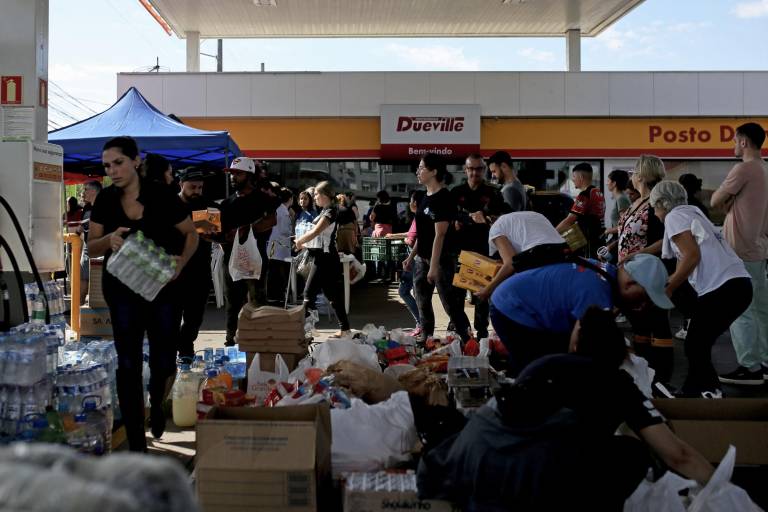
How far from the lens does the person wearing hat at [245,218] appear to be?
762 cm

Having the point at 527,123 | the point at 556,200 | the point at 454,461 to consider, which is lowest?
the point at 454,461

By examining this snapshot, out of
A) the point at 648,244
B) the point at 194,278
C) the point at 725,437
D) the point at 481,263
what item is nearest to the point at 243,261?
the point at 194,278

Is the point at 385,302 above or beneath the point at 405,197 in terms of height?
beneath

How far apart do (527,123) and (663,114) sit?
3.26 metres

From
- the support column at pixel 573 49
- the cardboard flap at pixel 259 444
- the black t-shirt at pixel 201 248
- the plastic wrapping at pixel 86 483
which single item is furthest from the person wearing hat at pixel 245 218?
the support column at pixel 573 49

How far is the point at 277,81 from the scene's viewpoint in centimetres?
1808

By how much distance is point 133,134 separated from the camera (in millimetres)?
11250

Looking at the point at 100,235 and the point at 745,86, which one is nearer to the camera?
the point at 100,235

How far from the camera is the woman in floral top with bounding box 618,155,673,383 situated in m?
5.93

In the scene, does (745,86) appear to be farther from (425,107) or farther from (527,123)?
(425,107)

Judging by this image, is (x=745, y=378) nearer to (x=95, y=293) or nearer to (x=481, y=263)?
(x=481, y=263)

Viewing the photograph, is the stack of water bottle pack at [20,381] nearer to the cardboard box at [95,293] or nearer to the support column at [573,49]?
the cardboard box at [95,293]

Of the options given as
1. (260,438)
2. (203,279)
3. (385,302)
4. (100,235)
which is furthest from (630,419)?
(385,302)

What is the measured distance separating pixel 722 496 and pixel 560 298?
4.08 ft
